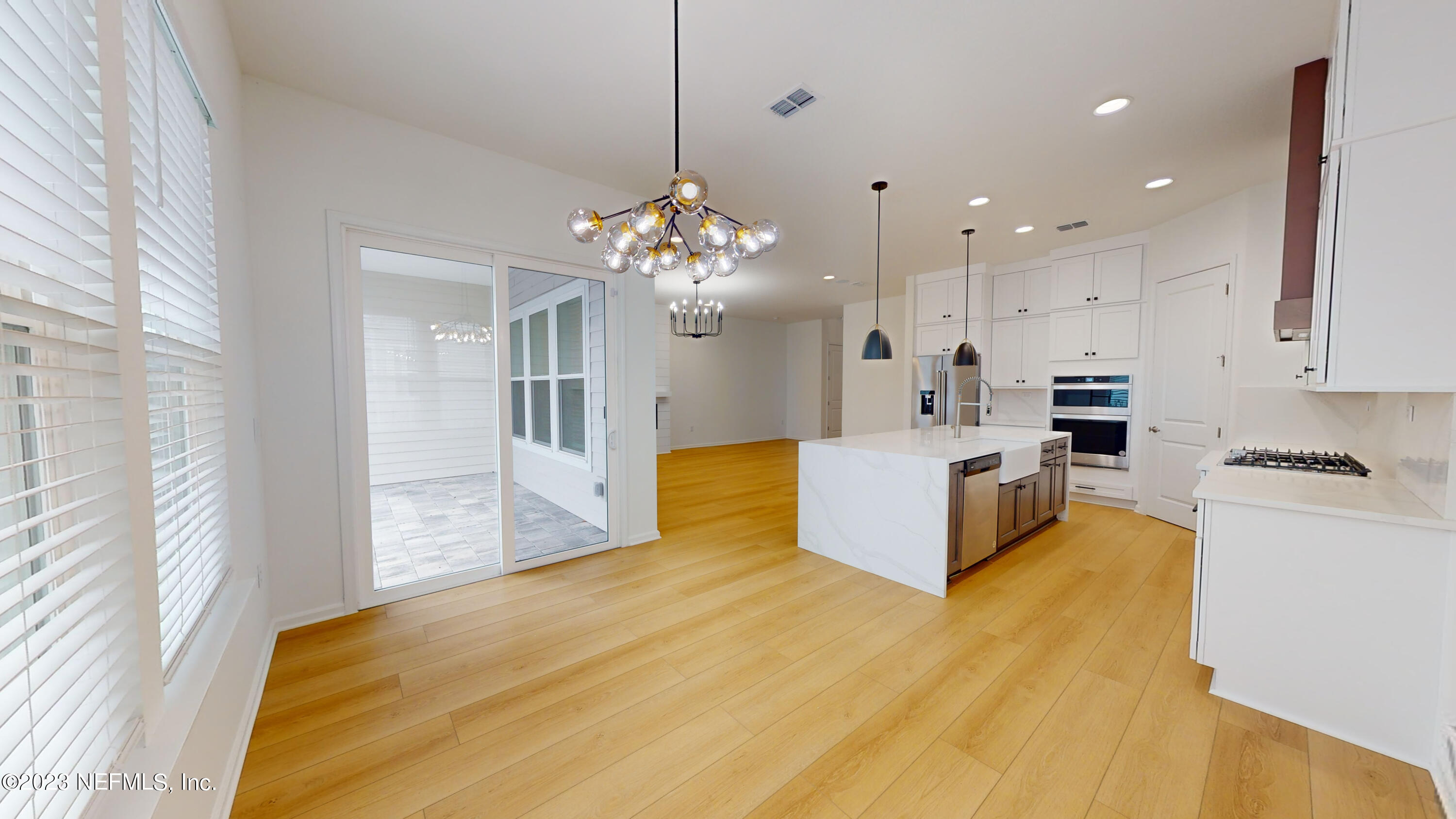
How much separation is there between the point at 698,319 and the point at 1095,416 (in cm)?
503

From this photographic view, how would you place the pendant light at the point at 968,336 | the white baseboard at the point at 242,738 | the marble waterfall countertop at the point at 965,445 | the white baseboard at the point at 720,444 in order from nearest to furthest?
the white baseboard at the point at 242,738 → the marble waterfall countertop at the point at 965,445 → the pendant light at the point at 968,336 → the white baseboard at the point at 720,444

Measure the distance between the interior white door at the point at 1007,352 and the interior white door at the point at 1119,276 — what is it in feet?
3.03

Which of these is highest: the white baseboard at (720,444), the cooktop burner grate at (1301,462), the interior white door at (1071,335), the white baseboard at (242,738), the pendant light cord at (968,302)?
the pendant light cord at (968,302)

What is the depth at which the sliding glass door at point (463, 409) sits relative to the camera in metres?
2.77

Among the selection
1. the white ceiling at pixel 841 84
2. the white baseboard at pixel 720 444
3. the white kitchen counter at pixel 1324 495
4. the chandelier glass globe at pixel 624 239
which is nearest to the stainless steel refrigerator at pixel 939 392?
the white ceiling at pixel 841 84

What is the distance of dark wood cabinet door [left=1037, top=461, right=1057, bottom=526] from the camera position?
405 cm

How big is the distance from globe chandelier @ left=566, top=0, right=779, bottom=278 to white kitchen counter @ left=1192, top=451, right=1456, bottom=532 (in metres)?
2.12

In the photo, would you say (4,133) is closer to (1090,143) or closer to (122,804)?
(122,804)

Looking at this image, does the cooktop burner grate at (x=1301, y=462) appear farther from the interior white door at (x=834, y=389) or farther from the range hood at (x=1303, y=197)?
the interior white door at (x=834, y=389)

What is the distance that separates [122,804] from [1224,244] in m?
6.25

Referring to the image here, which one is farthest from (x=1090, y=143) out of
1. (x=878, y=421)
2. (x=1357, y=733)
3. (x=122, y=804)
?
(x=878, y=421)

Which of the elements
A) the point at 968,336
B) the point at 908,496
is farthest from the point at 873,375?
the point at 908,496

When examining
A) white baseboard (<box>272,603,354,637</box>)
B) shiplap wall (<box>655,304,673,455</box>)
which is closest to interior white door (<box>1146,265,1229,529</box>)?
white baseboard (<box>272,603,354,637</box>)

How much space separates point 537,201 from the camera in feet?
10.9
